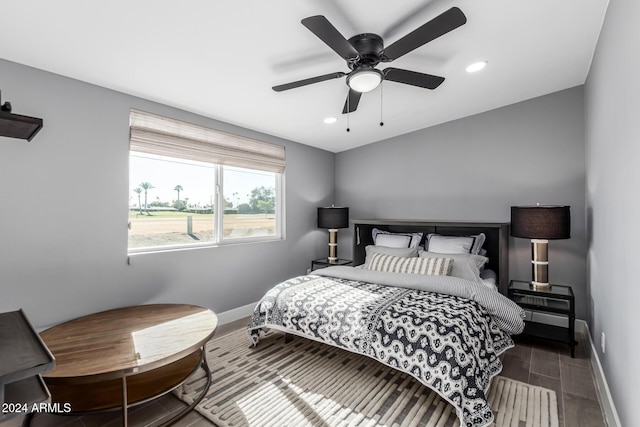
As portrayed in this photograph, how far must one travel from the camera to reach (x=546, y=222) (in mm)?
2822

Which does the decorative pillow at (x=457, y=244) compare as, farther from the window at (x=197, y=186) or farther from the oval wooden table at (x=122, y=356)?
the oval wooden table at (x=122, y=356)

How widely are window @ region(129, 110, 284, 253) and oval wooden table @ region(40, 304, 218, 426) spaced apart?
2.76 feet

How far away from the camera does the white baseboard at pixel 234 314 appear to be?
11.1 feet

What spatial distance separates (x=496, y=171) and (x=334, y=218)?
83.4 inches

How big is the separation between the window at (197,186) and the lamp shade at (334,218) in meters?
0.64

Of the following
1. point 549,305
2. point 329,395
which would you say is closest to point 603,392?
point 549,305

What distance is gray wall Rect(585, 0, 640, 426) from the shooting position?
1427 mm

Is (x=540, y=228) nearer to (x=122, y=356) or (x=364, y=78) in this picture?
(x=364, y=78)

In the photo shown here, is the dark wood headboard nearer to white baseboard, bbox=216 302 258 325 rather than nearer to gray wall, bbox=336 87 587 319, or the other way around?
gray wall, bbox=336 87 587 319

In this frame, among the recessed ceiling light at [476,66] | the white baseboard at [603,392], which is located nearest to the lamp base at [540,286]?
the white baseboard at [603,392]

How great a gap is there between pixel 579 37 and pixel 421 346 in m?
2.60

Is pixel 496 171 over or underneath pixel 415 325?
over

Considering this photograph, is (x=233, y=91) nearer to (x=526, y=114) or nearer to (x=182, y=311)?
(x=182, y=311)

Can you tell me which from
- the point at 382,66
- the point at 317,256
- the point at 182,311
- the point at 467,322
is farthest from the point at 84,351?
the point at 317,256
